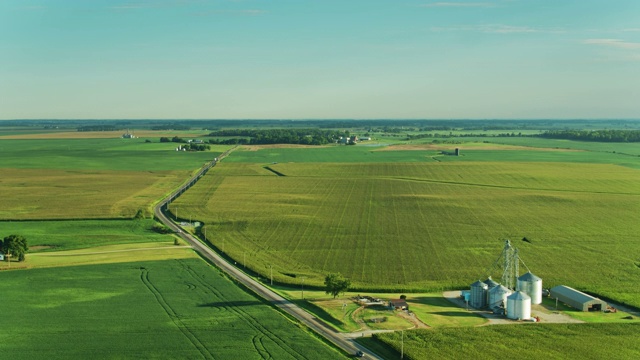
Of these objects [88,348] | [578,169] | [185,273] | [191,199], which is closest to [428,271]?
[185,273]

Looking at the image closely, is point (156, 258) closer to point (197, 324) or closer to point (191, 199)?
point (197, 324)

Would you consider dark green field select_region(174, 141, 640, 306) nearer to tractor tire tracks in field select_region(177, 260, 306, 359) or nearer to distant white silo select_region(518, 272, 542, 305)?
distant white silo select_region(518, 272, 542, 305)

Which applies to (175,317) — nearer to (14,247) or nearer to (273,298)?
(273,298)

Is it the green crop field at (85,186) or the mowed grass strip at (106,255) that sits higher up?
the green crop field at (85,186)

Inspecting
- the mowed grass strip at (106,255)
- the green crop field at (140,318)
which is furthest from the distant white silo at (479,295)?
the mowed grass strip at (106,255)

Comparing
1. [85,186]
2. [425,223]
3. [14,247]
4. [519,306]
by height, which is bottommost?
[519,306]

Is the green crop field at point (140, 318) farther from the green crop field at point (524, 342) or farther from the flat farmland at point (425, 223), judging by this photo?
the flat farmland at point (425, 223)

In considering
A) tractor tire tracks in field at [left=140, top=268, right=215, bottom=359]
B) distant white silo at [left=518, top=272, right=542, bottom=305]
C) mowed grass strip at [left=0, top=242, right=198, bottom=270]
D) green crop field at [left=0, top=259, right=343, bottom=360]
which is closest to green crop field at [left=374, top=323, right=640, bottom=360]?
distant white silo at [left=518, top=272, right=542, bottom=305]

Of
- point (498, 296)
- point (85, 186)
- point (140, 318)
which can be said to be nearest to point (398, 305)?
point (498, 296)
